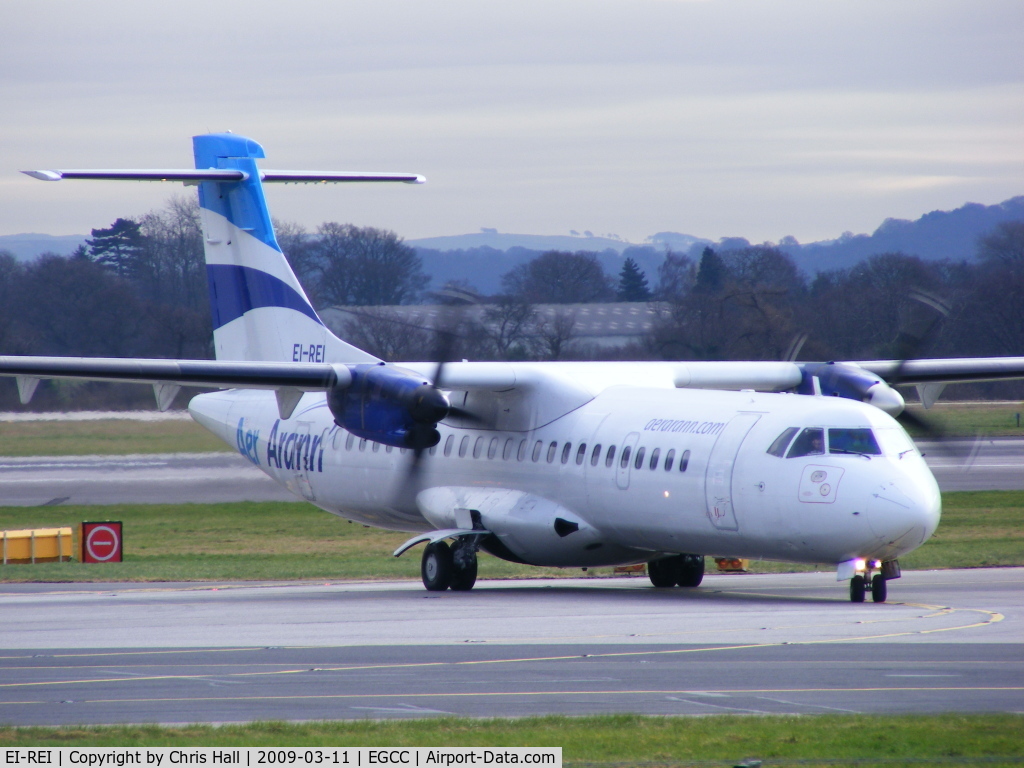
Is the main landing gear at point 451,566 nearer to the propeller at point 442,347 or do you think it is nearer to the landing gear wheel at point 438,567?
the landing gear wheel at point 438,567

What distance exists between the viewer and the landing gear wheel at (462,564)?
21547 millimetres

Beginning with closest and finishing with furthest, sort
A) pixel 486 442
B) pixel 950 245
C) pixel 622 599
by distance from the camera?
pixel 622 599
pixel 486 442
pixel 950 245

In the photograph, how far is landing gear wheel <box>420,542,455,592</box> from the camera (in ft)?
70.7

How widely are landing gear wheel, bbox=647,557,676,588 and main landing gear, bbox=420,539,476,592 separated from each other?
2852 mm

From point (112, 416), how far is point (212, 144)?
14.9 metres

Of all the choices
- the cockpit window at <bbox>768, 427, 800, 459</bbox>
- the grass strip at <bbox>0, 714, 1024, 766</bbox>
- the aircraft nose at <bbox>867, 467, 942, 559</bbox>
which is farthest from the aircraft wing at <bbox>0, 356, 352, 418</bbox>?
the grass strip at <bbox>0, 714, 1024, 766</bbox>

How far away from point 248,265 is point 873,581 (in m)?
13.4

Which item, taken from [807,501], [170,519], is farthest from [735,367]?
[170,519]

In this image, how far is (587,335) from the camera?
3081 centimetres

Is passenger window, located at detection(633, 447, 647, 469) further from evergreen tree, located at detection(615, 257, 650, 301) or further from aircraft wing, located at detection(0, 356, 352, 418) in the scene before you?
evergreen tree, located at detection(615, 257, 650, 301)

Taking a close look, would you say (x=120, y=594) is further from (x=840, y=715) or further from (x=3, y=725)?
(x=840, y=715)

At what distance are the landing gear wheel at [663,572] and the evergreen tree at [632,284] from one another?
1839 cm

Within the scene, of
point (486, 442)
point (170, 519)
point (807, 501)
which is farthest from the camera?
point (170, 519)

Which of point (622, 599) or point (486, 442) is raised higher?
point (486, 442)
